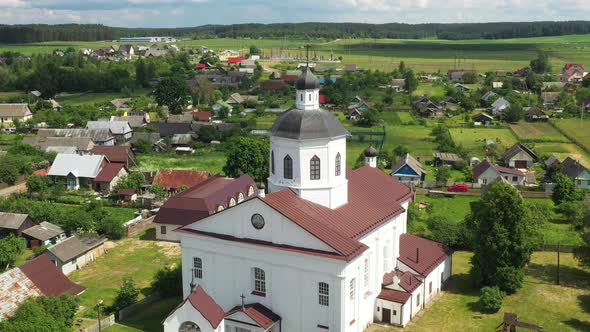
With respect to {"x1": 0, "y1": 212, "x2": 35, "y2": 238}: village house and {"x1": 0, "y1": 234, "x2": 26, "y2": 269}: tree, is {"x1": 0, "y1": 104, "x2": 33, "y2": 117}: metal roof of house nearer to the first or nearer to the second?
{"x1": 0, "y1": 212, "x2": 35, "y2": 238}: village house

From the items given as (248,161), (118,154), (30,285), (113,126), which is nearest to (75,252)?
(30,285)

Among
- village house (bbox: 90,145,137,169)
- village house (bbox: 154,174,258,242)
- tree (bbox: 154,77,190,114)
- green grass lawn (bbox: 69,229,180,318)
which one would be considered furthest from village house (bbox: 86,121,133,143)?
green grass lawn (bbox: 69,229,180,318)

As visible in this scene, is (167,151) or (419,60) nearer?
(167,151)

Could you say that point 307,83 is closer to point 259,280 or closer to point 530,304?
point 259,280

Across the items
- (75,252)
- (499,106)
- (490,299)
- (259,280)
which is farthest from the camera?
(499,106)

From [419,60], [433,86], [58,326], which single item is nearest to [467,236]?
[58,326]

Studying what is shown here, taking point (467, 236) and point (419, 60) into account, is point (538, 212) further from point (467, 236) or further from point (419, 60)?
point (419, 60)

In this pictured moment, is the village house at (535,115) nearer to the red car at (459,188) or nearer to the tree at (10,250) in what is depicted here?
the red car at (459,188)
